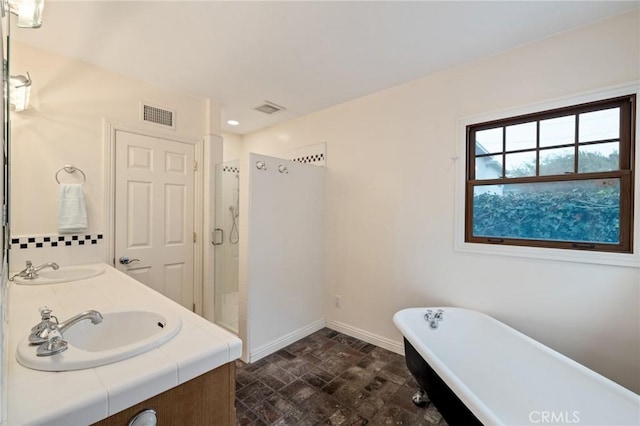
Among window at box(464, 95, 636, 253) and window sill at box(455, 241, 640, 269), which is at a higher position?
window at box(464, 95, 636, 253)

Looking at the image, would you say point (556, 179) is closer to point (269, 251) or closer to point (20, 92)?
point (269, 251)

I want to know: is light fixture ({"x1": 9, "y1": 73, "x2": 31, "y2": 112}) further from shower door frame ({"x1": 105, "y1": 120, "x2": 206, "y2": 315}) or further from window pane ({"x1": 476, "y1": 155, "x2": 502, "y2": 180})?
window pane ({"x1": 476, "y1": 155, "x2": 502, "y2": 180})

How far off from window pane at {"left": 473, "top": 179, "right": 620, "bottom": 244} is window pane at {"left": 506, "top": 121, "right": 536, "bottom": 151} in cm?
30

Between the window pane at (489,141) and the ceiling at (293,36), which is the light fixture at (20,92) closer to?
the ceiling at (293,36)

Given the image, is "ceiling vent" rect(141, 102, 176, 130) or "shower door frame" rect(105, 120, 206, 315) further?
"ceiling vent" rect(141, 102, 176, 130)

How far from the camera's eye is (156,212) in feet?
8.77

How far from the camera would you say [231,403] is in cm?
99

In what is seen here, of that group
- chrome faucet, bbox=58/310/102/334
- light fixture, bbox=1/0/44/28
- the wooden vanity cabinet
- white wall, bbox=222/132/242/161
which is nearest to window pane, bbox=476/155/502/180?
the wooden vanity cabinet

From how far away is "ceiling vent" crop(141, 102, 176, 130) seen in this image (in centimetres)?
262

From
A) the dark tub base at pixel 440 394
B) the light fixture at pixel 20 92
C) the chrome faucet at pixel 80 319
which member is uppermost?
the light fixture at pixel 20 92

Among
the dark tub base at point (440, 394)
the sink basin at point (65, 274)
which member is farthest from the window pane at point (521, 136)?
the sink basin at point (65, 274)

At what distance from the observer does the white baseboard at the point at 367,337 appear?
2.65 meters

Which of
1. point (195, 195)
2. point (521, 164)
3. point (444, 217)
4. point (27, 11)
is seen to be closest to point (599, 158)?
point (521, 164)

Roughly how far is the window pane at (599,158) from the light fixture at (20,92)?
357 centimetres
